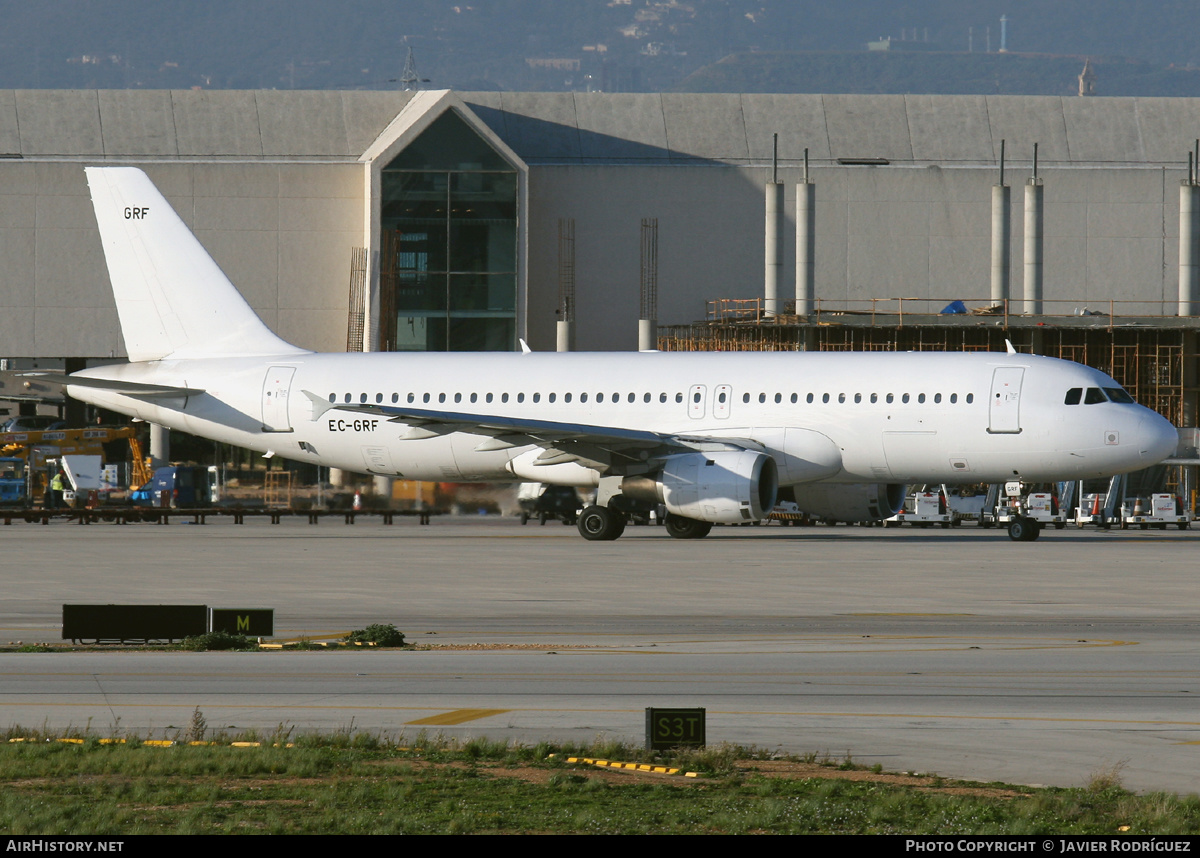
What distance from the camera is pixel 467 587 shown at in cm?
2456

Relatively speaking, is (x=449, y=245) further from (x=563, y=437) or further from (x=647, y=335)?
(x=563, y=437)

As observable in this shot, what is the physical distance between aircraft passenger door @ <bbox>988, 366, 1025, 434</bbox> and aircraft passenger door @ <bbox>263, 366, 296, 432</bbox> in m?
17.7

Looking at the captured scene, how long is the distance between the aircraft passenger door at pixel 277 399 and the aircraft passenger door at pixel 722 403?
11.2 m

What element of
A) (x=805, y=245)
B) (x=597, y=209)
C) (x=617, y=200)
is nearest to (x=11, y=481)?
(x=597, y=209)

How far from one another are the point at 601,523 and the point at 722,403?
161 inches

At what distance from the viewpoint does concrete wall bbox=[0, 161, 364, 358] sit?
66.1m

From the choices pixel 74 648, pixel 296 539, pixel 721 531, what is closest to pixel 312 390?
pixel 296 539

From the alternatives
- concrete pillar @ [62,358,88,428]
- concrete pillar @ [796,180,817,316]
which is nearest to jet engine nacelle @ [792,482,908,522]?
concrete pillar @ [796,180,817,316]

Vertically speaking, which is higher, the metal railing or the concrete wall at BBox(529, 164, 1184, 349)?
the concrete wall at BBox(529, 164, 1184, 349)

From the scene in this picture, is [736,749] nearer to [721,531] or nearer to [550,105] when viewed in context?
[721,531]

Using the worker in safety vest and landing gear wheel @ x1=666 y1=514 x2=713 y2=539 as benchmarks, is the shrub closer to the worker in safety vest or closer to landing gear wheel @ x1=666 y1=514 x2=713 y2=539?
landing gear wheel @ x1=666 y1=514 x2=713 y2=539

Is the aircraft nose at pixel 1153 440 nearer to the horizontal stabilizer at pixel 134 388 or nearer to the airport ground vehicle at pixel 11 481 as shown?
the horizontal stabilizer at pixel 134 388
